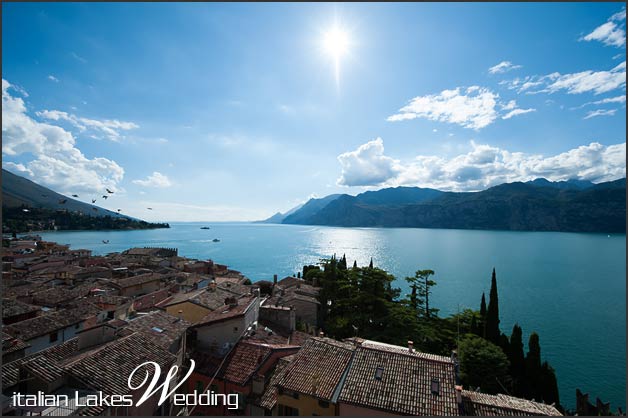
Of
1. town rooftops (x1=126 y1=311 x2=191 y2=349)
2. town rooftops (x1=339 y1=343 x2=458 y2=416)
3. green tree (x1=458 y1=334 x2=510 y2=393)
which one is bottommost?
green tree (x1=458 y1=334 x2=510 y2=393)

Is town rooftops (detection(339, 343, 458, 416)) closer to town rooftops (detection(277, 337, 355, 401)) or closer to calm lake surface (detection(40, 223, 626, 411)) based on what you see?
town rooftops (detection(277, 337, 355, 401))

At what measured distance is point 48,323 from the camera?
57.3ft

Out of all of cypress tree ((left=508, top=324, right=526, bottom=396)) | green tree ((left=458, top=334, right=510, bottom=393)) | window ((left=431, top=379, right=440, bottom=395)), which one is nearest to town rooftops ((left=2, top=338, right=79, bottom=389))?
window ((left=431, top=379, right=440, bottom=395))

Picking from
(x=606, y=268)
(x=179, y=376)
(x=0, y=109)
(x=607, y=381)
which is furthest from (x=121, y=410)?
(x=606, y=268)

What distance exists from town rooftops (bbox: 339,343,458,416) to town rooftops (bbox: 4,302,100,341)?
16.8 m

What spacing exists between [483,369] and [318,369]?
1441cm

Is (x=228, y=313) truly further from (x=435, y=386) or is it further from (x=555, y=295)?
(x=555, y=295)

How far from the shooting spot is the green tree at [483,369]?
20703mm

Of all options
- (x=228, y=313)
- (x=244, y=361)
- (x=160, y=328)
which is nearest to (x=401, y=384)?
(x=244, y=361)

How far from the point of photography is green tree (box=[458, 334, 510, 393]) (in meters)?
20.7

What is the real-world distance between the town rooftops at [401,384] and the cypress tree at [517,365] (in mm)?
16646

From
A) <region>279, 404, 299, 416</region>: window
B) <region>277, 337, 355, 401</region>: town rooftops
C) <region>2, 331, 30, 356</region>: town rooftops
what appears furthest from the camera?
<region>2, 331, 30, 356</region>: town rooftops

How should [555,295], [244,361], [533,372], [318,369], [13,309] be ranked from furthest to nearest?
[555,295], [533,372], [13,309], [244,361], [318,369]

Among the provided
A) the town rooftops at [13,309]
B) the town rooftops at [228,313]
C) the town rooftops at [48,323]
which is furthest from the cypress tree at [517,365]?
the town rooftops at [13,309]
